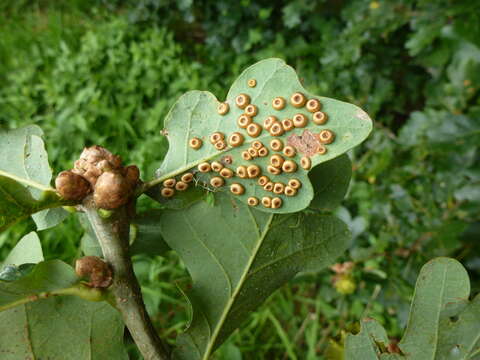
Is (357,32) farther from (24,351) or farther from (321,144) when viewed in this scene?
(24,351)

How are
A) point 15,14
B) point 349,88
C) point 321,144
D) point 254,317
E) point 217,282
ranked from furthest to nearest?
point 15,14 → point 349,88 → point 254,317 → point 217,282 → point 321,144

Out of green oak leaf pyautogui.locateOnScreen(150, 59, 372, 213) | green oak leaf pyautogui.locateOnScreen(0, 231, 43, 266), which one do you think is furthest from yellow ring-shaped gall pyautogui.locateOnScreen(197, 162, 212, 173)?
green oak leaf pyautogui.locateOnScreen(0, 231, 43, 266)

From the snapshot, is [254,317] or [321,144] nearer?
[321,144]

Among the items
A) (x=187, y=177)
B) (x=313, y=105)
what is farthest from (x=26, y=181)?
(x=313, y=105)

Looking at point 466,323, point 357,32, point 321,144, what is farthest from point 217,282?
point 357,32

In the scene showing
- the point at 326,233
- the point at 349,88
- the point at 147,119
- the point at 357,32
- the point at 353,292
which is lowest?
the point at 353,292

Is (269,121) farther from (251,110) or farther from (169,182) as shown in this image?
(169,182)
